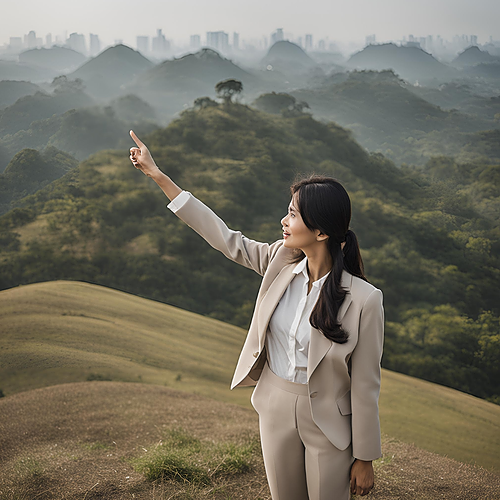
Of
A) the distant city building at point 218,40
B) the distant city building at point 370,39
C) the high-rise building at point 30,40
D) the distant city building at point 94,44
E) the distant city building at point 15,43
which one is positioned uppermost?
the distant city building at point 370,39

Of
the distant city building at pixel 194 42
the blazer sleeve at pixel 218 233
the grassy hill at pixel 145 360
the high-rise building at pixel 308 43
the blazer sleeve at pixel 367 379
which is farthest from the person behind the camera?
the high-rise building at pixel 308 43

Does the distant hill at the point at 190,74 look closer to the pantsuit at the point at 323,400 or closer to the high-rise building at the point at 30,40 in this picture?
the high-rise building at the point at 30,40

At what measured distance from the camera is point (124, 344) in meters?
4.82

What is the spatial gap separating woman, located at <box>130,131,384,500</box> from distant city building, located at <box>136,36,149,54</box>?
878 centimetres

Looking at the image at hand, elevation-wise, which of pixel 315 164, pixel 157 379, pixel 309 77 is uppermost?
pixel 309 77

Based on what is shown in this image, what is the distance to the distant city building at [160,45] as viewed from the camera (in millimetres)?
9273

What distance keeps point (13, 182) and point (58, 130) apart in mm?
1326

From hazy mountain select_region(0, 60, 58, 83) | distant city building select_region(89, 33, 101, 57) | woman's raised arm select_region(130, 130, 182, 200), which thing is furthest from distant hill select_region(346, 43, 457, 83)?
woman's raised arm select_region(130, 130, 182, 200)

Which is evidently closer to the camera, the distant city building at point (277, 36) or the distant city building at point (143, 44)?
the distant city building at point (143, 44)

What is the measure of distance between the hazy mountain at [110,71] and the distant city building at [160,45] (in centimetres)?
31

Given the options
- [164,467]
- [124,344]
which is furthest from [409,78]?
[164,467]

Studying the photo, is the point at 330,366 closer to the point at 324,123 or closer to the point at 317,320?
the point at 317,320

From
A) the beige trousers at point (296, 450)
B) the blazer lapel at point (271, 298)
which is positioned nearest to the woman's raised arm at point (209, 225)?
the blazer lapel at point (271, 298)

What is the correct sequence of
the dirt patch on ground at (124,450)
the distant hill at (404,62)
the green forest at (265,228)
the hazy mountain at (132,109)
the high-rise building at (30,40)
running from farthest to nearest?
the distant hill at (404,62)
the hazy mountain at (132,109)
the high-rise building at (30,40)
the green forest at (265,228)
the dirt patch on ground at (124,450)
